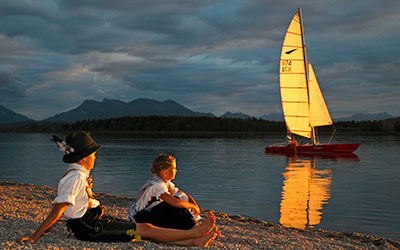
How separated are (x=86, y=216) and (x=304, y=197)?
11056 mm

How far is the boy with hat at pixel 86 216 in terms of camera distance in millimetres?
5523

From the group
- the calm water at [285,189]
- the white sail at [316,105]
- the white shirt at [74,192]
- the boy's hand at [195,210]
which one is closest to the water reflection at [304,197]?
the calm water at [285,189]

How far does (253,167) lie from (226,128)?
314 feet

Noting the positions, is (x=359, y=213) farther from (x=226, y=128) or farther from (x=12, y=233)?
(x=226, y=128)

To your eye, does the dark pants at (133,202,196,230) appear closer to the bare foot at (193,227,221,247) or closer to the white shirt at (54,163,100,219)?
the bare foot at (193,227,221,247)

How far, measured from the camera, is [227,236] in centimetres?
770

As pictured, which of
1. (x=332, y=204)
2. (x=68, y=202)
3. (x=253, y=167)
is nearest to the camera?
(x=68, y=202)

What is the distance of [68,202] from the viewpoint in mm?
5457

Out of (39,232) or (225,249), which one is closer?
(39,232)

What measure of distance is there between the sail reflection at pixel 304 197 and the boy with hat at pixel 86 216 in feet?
16.5

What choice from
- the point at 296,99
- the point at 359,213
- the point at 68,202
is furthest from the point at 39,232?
the point at 296,99

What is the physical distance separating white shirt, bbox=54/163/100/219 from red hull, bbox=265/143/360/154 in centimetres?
3368

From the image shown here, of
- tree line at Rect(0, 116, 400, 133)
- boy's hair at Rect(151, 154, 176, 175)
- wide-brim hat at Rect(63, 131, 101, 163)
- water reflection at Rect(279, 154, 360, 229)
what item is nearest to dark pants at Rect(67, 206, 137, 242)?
wide-brim hat at Rect(63, 131, 101, 163)

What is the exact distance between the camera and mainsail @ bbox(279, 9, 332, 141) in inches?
1582
